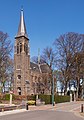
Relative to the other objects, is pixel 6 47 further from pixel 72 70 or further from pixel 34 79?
pixel 34 79

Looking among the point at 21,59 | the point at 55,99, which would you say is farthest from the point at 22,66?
the point at 55,99

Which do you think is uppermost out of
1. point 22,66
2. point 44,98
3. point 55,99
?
point 22,66

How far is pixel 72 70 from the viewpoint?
64688 millimetres

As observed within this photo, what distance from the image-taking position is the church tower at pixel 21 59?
96.1 meters

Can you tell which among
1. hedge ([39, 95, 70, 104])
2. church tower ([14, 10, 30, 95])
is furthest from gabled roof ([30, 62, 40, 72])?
hedge ([39, 95, 70, 104])

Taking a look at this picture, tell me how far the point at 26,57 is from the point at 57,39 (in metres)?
37.0

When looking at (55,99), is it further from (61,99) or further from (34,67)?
(34,67)

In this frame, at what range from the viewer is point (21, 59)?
99.0 meters

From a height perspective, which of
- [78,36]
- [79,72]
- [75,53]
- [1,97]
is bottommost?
[1,97]

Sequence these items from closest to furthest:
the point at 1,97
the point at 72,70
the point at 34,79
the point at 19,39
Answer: the point at 1,97 < the point at 72,70 < the point at 19,39 < the point at 34,79

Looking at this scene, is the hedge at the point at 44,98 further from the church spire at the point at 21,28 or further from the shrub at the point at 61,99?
the church spire at the point at 21,28

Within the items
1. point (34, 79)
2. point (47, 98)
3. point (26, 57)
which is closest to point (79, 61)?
point (47, 98)

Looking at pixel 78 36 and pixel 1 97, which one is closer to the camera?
pixel 1 97

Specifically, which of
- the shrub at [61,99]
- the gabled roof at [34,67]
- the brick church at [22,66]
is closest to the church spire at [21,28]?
the brick church at [22,66]
